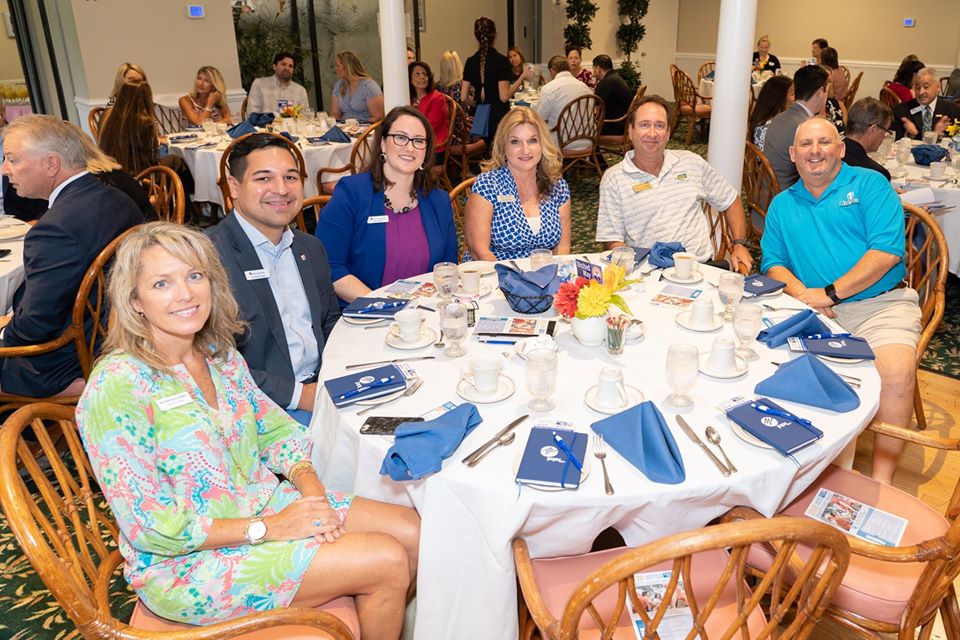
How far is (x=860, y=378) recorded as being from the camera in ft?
5.98

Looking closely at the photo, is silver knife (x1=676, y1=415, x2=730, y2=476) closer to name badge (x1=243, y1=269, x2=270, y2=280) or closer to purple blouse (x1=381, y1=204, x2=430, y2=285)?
name badge (x1=243, y1=269, x2=270, y2=280)

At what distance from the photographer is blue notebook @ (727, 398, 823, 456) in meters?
1.51

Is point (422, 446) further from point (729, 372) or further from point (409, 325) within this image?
point (729, 372)

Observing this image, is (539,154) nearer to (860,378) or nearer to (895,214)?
(895,214)

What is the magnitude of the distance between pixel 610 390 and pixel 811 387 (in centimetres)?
48

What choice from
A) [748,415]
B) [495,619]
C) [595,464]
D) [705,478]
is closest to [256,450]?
[495,619]

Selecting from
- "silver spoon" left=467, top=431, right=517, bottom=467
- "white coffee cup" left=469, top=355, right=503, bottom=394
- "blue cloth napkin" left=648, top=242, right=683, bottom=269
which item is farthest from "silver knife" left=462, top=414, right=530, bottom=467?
"blue cloth napkin" left=648, top=242, right=683, bottom=269

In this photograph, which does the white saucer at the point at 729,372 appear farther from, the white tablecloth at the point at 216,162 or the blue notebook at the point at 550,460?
the white tablecloth at the point at 216,162

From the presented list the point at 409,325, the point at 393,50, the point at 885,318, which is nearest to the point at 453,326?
the point at 409,325

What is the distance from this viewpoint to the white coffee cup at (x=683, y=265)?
2.49 meters

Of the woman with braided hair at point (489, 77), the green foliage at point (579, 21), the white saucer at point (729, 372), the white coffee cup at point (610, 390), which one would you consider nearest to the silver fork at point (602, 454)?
the white coffee cup at point (610, 390)

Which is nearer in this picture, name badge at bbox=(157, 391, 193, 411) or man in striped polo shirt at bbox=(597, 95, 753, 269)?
name badge at bbox=(157, 391, 193, 411)

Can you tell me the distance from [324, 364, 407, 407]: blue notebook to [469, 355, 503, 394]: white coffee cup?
→ 0.19 m

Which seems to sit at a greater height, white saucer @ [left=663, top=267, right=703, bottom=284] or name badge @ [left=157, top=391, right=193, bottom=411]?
name badge @ [left=157, top=391, right=193, bottom=411]
